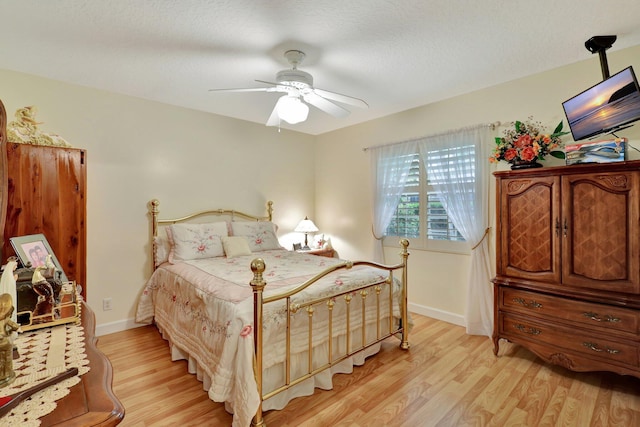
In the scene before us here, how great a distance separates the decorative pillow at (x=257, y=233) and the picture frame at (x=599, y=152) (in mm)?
3093

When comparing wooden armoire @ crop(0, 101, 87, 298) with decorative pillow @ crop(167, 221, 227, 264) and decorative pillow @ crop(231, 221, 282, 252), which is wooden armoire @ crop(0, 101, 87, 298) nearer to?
decorative pillow @ crop(167, 221, 227, 264)

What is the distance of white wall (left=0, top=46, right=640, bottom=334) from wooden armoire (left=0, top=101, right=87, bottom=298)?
1.41 ft

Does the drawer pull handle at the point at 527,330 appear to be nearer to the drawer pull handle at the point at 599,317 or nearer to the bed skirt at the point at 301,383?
the drawer pull handle at the point at 599,317

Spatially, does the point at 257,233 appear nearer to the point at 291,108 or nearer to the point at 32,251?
the point at 291,108

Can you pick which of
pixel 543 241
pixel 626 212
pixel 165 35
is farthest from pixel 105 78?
pixel 626 212

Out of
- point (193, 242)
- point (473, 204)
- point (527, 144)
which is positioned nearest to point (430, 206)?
point (473, 204)

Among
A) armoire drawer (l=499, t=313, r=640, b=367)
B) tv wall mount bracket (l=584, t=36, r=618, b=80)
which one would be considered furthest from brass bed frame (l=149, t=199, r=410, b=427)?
tv wall mount bracket (l=584, t=36, r=618, b=80)

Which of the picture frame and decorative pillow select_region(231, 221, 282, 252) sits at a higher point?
the picture frame

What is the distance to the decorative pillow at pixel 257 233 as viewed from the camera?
374cm

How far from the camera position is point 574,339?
2.24m

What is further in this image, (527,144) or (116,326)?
(116,326)

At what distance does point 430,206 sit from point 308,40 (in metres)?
2.32

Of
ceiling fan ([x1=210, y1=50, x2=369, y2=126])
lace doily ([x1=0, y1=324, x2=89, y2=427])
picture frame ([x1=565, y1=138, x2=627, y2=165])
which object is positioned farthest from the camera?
ceiling fan ([x1=210, y1=50, x2=369, y2=126])

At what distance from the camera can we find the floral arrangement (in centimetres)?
254
